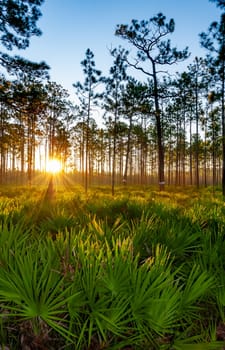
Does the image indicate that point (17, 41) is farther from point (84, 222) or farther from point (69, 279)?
point (69, 279)

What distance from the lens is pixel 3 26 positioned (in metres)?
14.6

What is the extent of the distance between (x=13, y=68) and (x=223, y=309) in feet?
52.7

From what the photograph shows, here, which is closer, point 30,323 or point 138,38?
point 30,323

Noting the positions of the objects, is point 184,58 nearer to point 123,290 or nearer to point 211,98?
point 211,98

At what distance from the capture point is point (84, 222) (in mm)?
3766

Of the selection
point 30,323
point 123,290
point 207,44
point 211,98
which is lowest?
point 30,323

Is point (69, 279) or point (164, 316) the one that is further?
point (69, 279)

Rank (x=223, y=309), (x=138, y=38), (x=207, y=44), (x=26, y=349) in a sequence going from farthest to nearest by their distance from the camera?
(x=138, y=38) → (x=207, y=44) → (x=223, y=309) → (x=26, y=349)

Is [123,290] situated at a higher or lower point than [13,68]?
lower

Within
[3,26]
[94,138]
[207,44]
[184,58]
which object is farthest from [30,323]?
[94,138]

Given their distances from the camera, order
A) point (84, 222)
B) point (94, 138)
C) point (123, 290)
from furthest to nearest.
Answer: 1. point (94, 138)
2. point (84, 222)
3. point (123, 290)

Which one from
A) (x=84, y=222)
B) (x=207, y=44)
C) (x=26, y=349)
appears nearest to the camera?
(x=26, y=349)

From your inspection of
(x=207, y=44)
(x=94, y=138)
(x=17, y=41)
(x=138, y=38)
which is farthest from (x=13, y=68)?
(x=94, y=138)

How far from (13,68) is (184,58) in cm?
1361
